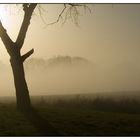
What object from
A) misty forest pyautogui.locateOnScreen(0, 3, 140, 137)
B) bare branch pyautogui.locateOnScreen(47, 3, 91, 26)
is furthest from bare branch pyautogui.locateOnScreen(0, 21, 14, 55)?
bare branch pyautogui.locateOnScreen(47, 3, 91, 26)

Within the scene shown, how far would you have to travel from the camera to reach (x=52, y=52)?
2.89 m

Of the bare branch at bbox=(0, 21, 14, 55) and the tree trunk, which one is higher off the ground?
the bare branch at bbox=(0, 21, 14, 55)

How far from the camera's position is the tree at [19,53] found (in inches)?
112

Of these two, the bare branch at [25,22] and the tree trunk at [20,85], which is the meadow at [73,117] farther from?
the bare branch at [25,22]

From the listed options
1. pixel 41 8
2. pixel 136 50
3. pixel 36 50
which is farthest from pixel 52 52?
pixel 136 50

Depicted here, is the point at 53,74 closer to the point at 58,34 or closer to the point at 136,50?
the point at 58,34

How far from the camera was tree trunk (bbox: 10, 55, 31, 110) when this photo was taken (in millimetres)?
2852

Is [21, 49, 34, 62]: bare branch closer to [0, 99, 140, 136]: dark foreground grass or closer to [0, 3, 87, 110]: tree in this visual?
[0, 3, 87, 110]: tree

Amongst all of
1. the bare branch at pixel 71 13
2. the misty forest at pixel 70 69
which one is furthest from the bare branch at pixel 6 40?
the bare branch at pixel 71 13

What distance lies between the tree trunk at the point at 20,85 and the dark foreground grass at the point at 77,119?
53 mm

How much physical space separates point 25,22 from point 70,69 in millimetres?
440

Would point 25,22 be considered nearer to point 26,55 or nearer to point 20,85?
point 26,55

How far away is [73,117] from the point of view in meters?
2.88

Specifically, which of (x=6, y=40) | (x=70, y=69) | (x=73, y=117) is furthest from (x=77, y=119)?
(x=6, y=40)
